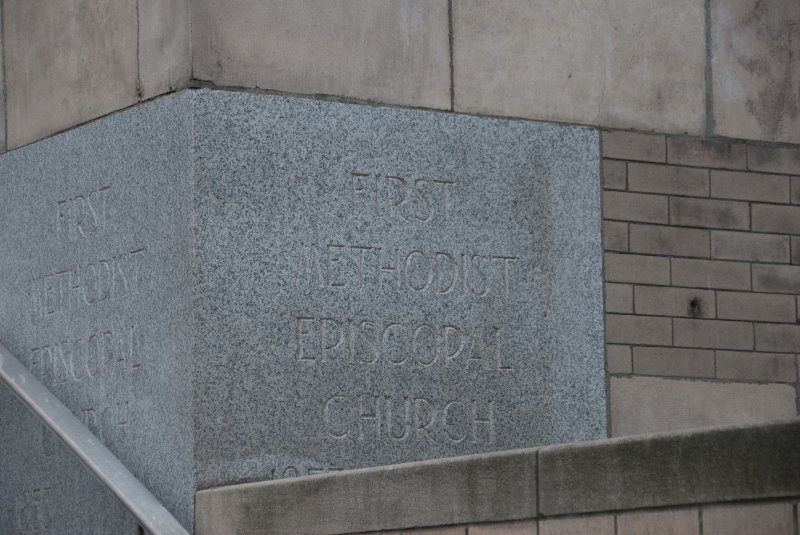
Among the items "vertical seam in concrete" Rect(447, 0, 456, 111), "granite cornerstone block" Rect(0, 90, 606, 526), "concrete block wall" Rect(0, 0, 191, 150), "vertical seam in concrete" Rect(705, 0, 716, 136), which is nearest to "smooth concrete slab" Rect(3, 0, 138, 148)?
"concrete block wall" Rect(0, 0, 191, 150)

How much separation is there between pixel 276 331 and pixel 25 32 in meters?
1.89

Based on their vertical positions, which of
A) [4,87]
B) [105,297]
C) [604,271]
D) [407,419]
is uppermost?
[4,87]

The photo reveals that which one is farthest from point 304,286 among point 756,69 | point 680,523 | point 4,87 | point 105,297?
point 680,523

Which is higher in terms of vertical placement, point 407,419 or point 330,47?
point 330,47

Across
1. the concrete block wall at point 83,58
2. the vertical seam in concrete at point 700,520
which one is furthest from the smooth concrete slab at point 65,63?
the vertical seam in concrete at point 700,520

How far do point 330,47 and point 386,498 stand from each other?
2.09 meters

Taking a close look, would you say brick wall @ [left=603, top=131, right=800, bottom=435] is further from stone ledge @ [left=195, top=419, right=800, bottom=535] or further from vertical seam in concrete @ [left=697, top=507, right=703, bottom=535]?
vertical seam in concrete @ [left=697, top=507, right=703, bottom=535]

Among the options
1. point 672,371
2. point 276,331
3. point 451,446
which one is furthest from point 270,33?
point 672,371

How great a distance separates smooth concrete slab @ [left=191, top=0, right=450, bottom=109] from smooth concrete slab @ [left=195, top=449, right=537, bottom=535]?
1.54 metres

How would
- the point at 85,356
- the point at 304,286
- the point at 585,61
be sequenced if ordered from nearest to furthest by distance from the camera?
the point at 304,286 < the point at 85,356 < the point at 585,61

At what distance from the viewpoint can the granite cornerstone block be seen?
5.96m

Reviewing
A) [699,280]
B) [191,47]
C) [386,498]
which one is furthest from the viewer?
[699,280]

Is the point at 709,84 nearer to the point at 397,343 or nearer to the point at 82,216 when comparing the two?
the point at 397,343

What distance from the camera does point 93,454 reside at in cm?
559
